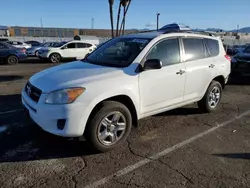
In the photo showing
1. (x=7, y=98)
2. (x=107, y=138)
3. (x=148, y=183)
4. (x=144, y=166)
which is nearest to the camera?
(x=148, y=183)

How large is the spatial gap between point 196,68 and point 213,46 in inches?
40.2

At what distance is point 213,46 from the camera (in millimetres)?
5785

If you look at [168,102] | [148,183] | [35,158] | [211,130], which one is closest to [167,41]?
[168,102]

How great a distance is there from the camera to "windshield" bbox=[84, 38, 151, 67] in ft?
14.3

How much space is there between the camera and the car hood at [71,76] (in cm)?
364

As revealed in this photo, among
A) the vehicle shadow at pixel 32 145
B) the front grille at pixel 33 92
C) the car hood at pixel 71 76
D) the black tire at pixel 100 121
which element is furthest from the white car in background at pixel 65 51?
the black tire at pixel 100 121

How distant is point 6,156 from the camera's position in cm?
374

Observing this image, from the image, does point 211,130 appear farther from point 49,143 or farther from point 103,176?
point 49,143

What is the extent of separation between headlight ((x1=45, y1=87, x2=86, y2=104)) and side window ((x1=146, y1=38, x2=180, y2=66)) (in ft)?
4.68

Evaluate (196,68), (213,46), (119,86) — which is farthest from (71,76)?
(213,46)

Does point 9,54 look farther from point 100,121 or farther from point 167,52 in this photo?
point 100,121

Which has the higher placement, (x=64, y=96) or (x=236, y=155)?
(x=64, y=96)

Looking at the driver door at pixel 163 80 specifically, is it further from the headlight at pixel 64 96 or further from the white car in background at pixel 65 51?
the white car in background at pixel 65 51

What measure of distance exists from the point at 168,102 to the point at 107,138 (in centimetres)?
140
